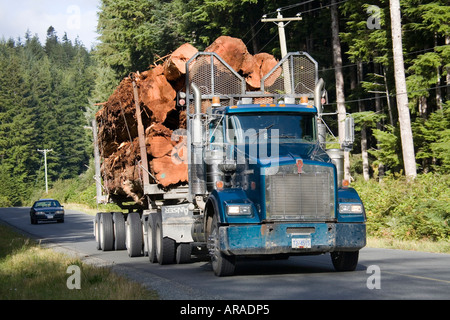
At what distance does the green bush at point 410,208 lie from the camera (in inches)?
791

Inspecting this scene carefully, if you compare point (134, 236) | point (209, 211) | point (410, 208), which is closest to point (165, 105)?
point (134, 236)

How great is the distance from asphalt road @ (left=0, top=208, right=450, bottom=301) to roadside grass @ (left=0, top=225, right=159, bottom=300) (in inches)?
20.3

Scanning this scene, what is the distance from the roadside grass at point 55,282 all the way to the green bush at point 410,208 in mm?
10137

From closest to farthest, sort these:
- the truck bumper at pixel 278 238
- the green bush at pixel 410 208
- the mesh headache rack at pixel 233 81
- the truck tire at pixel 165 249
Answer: the truck bumper at pixel 278 238 → the mesh headache rack at pixel 233 81 → the truck tire at pixel 165 249 → the green bush at pixel 410 208

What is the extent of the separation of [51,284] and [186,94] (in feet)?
17.1

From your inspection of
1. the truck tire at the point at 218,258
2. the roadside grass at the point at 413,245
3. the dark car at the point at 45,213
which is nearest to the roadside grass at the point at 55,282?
the truck tire at the point at 218,258

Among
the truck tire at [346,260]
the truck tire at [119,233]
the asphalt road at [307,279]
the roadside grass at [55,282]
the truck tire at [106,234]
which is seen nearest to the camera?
the asphalt road at [307,279]

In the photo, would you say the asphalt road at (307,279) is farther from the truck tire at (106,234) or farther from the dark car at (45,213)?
the dark car at (45,213)

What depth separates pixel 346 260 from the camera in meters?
12.9

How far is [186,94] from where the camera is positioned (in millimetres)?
15555

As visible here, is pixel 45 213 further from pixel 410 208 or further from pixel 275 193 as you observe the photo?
pixel 275 193

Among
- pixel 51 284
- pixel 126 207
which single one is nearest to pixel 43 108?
pixel 126 207

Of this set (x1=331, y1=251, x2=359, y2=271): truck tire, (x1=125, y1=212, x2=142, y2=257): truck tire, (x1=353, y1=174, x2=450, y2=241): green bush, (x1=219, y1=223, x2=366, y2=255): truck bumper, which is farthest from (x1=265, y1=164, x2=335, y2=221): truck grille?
(x1=353, y1=174, x2=450, y2=241): green bush
